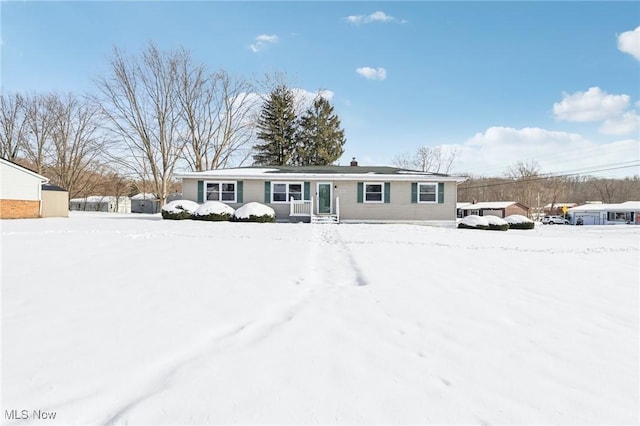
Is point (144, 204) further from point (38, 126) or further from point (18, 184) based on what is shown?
point (18, 184)

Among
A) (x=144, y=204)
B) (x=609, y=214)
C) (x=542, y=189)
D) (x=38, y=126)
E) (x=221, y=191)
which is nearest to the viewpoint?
(x=221, y=191)

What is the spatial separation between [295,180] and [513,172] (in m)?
52.2

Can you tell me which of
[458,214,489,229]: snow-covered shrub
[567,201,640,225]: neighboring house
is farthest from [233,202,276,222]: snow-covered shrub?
[567,201,640,225]: neighboring house

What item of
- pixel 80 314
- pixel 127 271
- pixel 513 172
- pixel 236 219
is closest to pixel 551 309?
pixel 80 314

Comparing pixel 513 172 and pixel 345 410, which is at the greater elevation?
pixel 513 172

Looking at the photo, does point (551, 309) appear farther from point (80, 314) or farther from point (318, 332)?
point (80, 314)

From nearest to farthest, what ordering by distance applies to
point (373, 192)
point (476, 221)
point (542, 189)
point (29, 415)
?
point (29, 415) < point (373, 192) < point (476, 221) < point (542, 189)

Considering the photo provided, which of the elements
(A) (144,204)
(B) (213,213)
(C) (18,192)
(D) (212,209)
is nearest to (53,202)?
(C) (18,192)

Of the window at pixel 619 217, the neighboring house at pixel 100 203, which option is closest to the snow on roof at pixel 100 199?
the neighboring house at pixel 100 203

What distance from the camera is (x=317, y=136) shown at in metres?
30.7

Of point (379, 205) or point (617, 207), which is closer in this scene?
point (379, 205)

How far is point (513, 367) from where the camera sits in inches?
91.2

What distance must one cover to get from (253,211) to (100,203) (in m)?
35.9

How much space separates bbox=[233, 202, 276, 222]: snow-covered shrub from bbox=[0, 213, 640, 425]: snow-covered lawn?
29.3 ft
